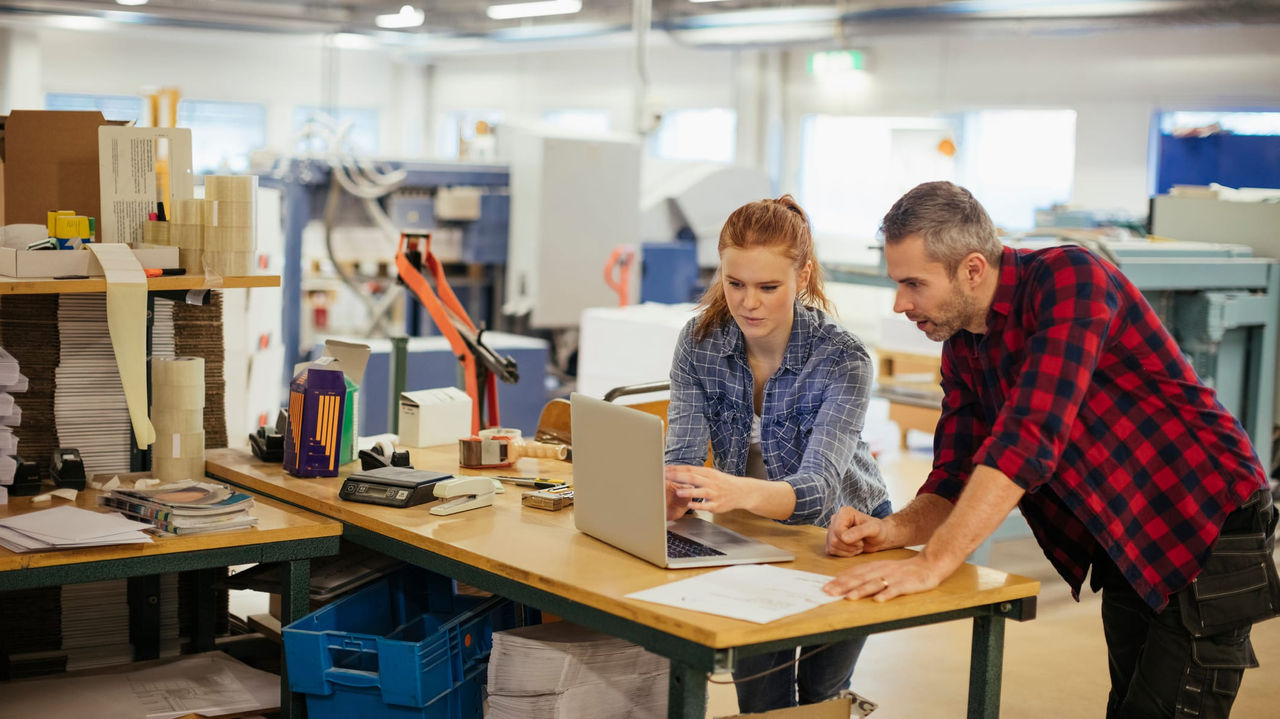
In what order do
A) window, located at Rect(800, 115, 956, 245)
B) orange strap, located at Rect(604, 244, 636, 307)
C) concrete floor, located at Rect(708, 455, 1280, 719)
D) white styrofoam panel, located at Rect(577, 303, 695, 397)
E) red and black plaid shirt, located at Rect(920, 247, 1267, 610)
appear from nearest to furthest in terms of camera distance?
red and black plaid shirt, located at Rect(920, 247, 1267, 610), concrete floor, located at Rect(708, 455, 1280, 719), white styrofoam panel, located at Rect(577, 303, 695, 397), orange strap, located at Rect(604, 244, 636, 307), window, located at Rect(800, 115, 956, 245)

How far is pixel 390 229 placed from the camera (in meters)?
7.82

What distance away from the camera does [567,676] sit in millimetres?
2277

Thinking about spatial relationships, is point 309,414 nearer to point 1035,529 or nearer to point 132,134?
point 132,134

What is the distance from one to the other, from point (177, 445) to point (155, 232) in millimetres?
505

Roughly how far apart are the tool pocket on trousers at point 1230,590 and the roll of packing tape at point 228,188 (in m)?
2.09

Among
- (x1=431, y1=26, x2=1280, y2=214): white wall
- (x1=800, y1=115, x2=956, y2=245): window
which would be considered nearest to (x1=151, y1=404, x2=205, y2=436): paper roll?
(x1=431, y1=26, x2=1280, y2=214): white wall

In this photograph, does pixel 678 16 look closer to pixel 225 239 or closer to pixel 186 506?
pixel 225 239

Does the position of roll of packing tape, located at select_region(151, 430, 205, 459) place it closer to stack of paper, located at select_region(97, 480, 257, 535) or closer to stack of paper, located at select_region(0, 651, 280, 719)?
stack of paper, located at select_region(97, 480, 257, 535)

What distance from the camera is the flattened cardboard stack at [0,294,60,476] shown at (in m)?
3.01

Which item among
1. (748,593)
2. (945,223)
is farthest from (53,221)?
(945,223)

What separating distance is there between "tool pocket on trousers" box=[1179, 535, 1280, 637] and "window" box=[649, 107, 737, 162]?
11.7m

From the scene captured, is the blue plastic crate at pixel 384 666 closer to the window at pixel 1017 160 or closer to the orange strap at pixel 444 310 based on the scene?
the orange strap at pixel 444 310

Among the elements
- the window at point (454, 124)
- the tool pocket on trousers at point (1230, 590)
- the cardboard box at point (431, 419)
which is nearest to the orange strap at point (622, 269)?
the cardboard box at point (431, 419)

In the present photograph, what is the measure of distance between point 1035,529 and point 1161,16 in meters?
7.03
